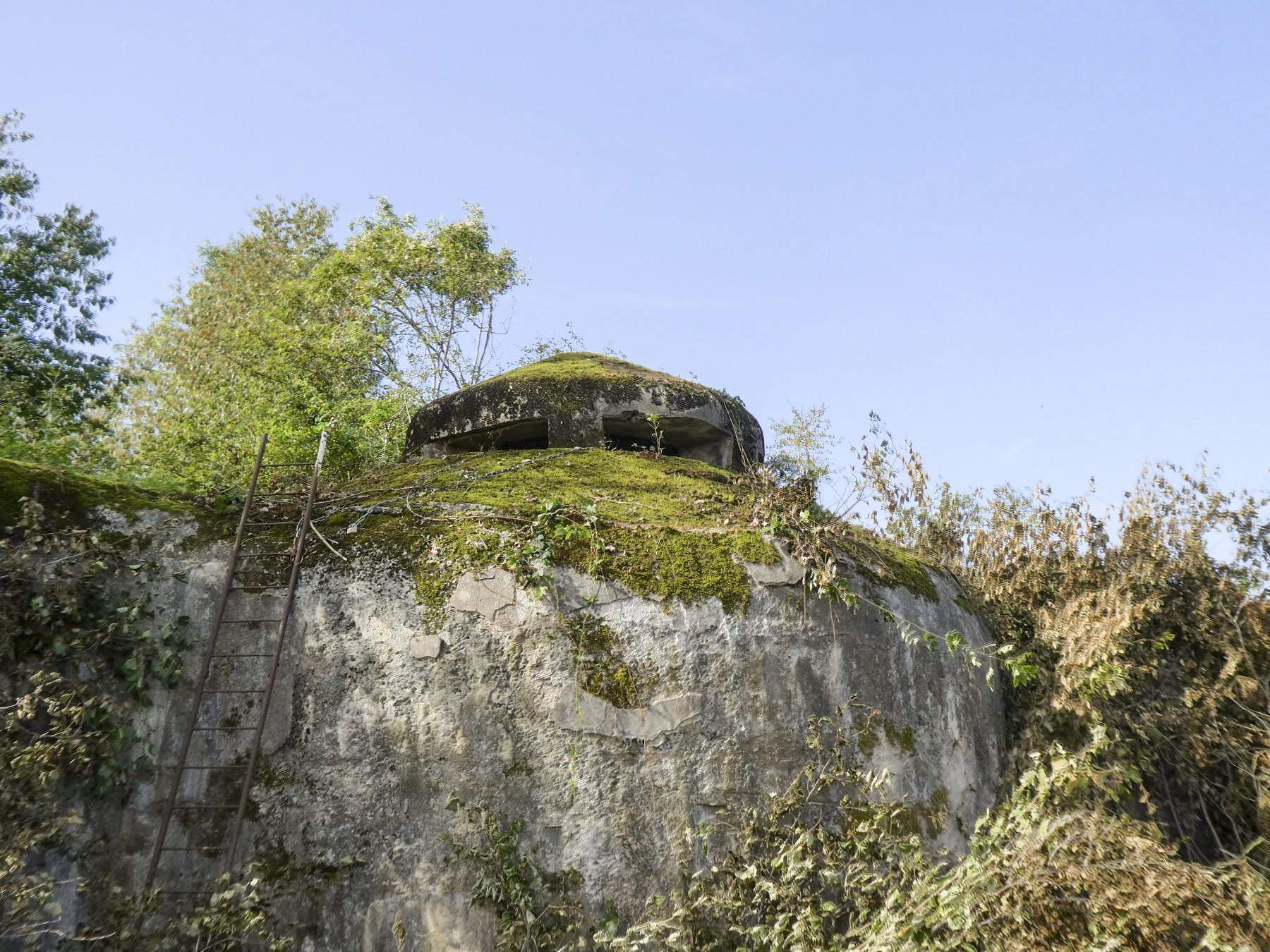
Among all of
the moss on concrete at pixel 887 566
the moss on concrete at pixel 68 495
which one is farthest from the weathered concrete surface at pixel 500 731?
the moss on concrete at pixel 887 566

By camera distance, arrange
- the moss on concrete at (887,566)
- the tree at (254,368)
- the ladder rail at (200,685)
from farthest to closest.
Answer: the tree at (254,368), the moss on concrete at (887,566), the ladder rail at (200,685)

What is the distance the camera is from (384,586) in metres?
5.64

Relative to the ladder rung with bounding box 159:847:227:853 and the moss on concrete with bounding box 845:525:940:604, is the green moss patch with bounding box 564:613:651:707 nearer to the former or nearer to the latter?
the moss on concrete with bounding box 845:525:940:604

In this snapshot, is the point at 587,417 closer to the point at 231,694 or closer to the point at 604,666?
the point at 604,666

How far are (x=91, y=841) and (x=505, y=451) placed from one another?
3.62 meters

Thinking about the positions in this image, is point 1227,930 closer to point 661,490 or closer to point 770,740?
point 770,740

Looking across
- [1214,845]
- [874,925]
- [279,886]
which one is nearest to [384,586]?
[279,886]

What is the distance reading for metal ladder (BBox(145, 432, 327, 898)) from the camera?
509cm

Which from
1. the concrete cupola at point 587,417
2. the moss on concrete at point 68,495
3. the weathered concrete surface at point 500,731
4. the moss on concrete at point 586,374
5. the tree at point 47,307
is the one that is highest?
the tree at point 47,307

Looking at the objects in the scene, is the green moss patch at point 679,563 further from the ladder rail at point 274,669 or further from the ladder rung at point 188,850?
the ladder rung at point 188,850

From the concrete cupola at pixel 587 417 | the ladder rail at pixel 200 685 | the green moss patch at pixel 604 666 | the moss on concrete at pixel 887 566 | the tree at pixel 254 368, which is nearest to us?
the ladder rail at pixel 200 685

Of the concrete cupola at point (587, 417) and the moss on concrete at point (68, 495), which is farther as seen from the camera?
the concrete cupola at point (587, 417)

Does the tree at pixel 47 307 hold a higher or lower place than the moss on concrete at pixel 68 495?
higher

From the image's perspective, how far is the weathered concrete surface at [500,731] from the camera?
513 centimetres
